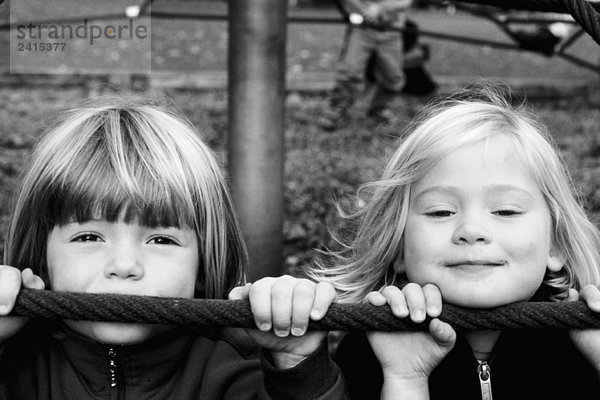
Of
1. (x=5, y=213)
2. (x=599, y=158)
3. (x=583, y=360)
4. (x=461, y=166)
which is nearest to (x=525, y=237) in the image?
(x=461, y=166)

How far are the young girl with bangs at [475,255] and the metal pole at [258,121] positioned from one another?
0.21 m

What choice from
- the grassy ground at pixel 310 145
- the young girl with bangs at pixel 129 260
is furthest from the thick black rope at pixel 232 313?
the grassy ground at pixel 310 145

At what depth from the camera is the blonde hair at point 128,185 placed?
1188 mm

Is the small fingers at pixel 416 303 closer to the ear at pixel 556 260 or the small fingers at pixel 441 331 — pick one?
the small fingers at pixel 441 331

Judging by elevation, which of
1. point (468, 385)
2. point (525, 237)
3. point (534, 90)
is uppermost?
point (534, 90)

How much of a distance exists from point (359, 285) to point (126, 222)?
42 centimetres

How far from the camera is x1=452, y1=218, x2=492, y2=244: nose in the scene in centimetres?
114

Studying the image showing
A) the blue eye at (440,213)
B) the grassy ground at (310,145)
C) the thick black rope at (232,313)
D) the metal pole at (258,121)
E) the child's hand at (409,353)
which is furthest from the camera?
the grassy ground at (310,145)

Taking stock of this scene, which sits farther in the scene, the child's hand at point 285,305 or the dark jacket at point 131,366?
the dark jacket at point 131,366

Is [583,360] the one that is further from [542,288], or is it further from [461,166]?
[461,166]

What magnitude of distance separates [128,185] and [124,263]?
13cm

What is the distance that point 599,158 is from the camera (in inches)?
147

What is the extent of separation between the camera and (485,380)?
4.09ft

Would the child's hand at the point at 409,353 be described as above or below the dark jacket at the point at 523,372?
above
